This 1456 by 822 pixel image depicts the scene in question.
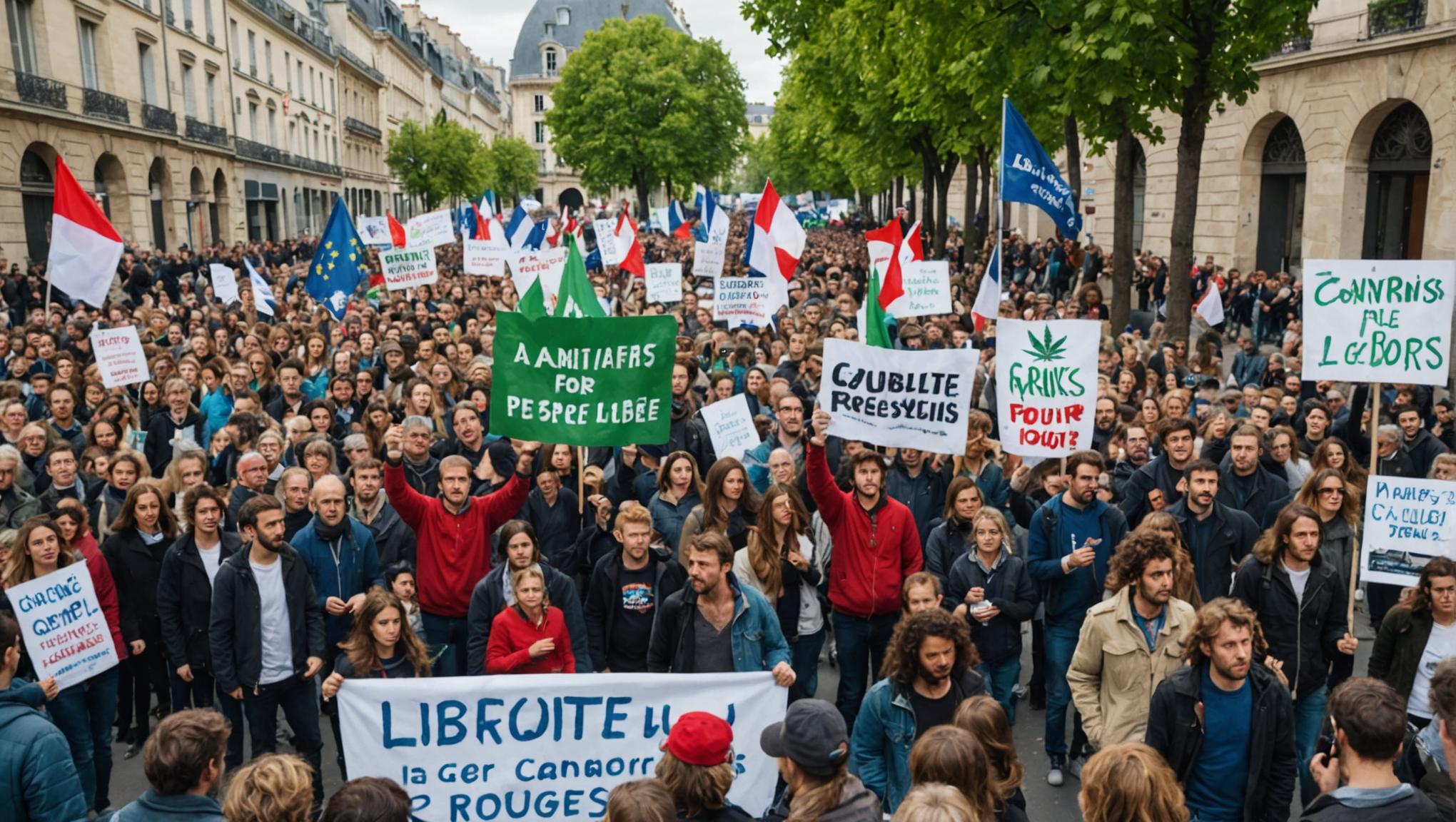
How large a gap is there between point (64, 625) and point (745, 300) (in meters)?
9.27

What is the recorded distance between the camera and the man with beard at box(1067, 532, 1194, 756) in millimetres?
5297

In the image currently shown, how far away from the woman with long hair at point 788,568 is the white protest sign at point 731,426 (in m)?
1.98

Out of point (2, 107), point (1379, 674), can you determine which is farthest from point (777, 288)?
point (2, 107)

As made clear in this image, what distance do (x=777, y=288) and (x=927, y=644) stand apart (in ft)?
31.6

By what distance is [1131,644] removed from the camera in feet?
17.5

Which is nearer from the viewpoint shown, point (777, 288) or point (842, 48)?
point (777, 288)

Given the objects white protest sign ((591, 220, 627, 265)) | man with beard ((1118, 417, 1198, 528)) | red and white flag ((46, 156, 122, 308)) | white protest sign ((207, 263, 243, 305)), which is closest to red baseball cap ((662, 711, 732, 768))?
man with beard ((1118, 417, 1198, 528))

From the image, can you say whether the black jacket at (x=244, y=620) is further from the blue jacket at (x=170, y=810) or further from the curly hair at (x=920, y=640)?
the curly hair at (x=920, y=640)

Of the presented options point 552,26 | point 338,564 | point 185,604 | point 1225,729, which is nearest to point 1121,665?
point 1225,729

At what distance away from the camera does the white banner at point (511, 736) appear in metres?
4.98

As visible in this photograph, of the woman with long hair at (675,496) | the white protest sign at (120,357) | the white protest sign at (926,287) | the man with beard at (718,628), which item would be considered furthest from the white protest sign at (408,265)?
the man with beard at (718,628)

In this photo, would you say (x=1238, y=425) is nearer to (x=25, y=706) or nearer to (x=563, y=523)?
(x=563, y=523)

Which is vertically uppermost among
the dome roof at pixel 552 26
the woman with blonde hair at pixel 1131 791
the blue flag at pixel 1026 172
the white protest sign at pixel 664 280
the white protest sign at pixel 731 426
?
the dome roof at pixel 552 26

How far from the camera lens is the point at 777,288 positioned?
1405 centimetres
